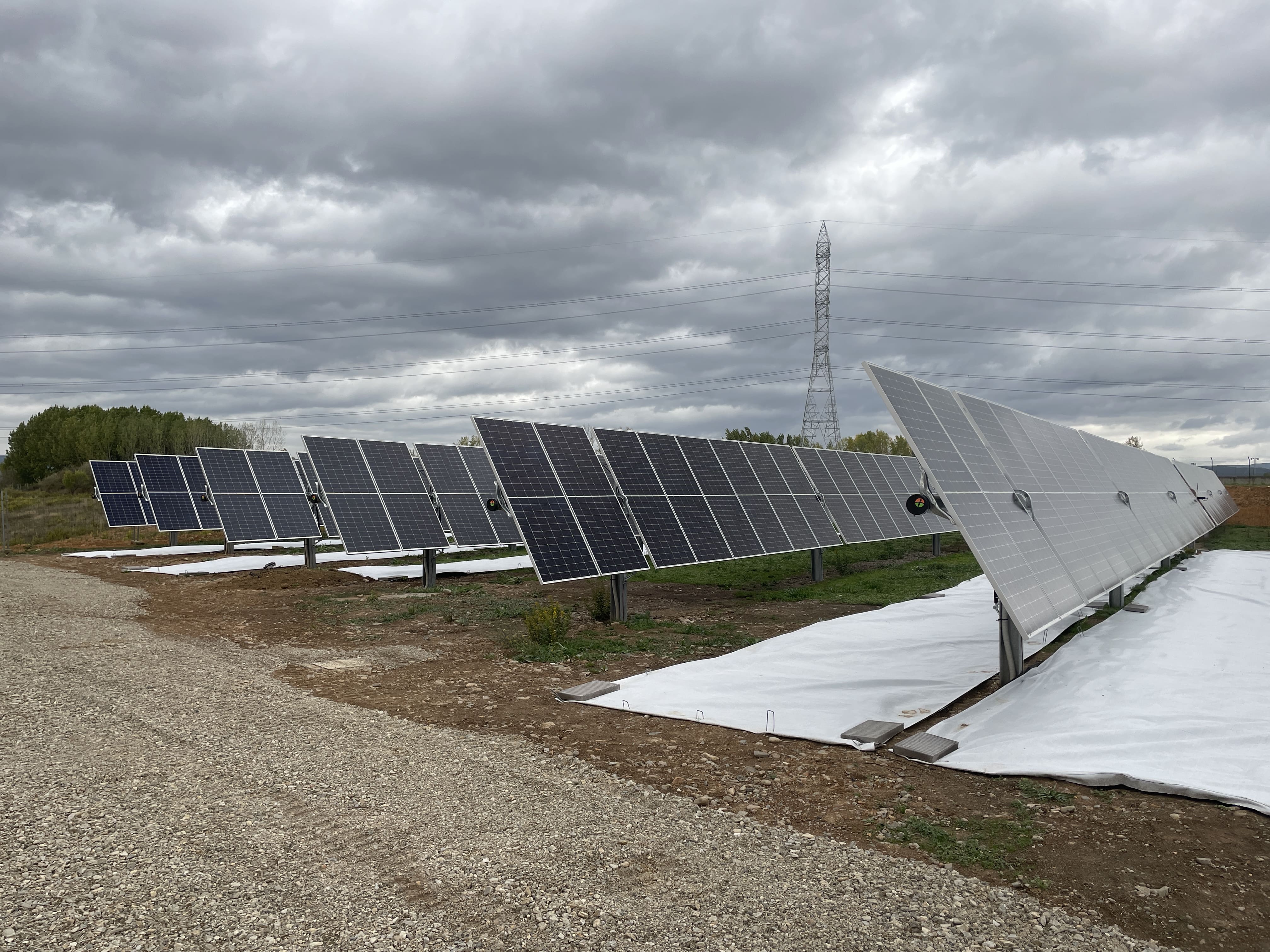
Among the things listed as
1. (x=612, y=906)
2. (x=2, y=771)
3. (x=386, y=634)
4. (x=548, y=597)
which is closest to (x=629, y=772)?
(x=612, y=906)

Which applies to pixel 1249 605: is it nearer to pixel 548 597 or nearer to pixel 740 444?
pixel 740 444

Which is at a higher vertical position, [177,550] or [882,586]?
[177,550]

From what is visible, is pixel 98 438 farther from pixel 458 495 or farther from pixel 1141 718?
pixel 1141 718

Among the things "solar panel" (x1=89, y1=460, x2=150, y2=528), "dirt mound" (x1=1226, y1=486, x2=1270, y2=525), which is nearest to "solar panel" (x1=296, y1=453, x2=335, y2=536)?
"solar panel" (x1=89, y1=460, x2=150, y2=528)

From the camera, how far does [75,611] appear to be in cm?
1564

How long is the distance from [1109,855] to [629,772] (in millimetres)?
3521

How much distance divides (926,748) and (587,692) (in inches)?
153

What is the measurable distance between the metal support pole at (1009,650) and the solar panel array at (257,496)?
22155 mm

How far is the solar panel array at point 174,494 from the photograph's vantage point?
31.6 m

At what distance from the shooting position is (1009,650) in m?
8.26

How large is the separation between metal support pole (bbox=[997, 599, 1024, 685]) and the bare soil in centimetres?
37

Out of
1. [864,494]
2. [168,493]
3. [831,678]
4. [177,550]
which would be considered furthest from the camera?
[168,493]

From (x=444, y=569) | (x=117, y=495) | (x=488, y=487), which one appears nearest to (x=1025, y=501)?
(x=488, y=487)

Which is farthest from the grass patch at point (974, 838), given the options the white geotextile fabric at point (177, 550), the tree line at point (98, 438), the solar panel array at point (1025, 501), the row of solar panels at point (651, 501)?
the tree line at point (98, 438)
